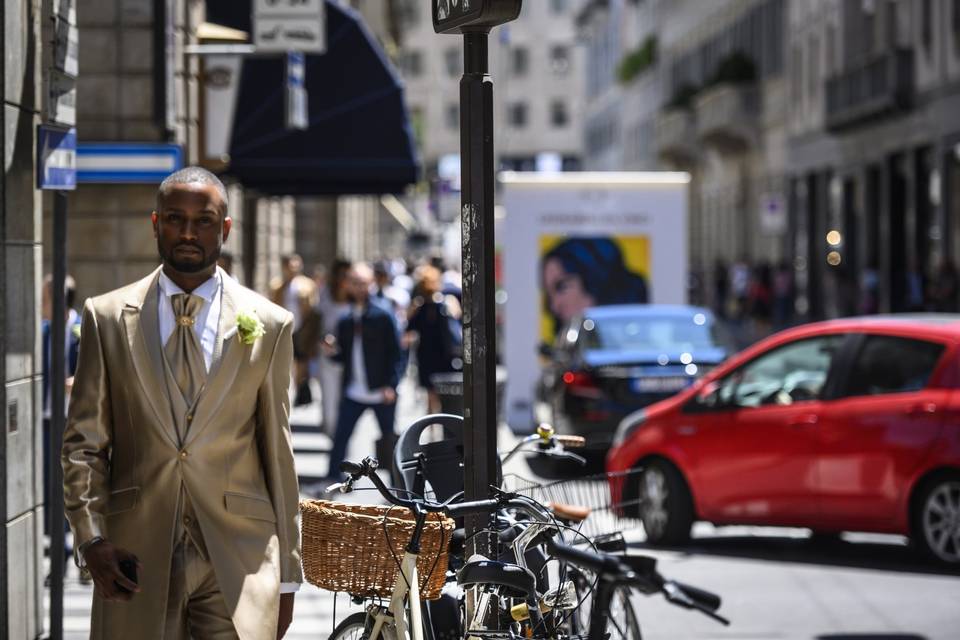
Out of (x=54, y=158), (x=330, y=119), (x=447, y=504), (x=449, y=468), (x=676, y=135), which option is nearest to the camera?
(x=447, y=504)

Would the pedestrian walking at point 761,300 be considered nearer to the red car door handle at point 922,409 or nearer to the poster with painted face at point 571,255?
the poster with painted face at point 571,255

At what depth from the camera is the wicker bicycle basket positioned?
4.82 metres

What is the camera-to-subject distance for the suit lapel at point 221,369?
15.1ft

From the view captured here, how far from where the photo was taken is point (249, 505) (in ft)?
15.3

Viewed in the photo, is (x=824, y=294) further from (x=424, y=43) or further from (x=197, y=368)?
(x=424, y=43)

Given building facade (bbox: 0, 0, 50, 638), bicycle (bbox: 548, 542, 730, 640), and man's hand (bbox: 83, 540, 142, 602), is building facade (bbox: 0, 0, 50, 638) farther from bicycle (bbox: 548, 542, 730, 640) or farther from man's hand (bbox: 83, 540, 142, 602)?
bicycle (bbox: 548, 542, 730, 640)

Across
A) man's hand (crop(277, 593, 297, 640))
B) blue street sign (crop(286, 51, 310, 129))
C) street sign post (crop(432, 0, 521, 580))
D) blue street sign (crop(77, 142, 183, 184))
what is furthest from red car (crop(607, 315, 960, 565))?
man's hand (crop(277, 593, 297, 640))

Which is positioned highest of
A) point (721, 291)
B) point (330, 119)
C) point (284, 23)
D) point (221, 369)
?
point (284, 23)

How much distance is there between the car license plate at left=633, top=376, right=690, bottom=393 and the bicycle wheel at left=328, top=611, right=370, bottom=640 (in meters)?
11.4

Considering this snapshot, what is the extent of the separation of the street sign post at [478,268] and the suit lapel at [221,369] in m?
1.01

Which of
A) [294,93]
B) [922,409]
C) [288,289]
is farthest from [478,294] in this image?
[288,289]

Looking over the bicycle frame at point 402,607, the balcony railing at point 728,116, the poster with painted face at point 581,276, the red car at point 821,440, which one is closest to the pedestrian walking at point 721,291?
the balcony railing at point 728,116

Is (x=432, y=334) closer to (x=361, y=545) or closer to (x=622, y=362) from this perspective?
(x=622, y=362)

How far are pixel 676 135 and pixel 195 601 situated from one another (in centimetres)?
5768
